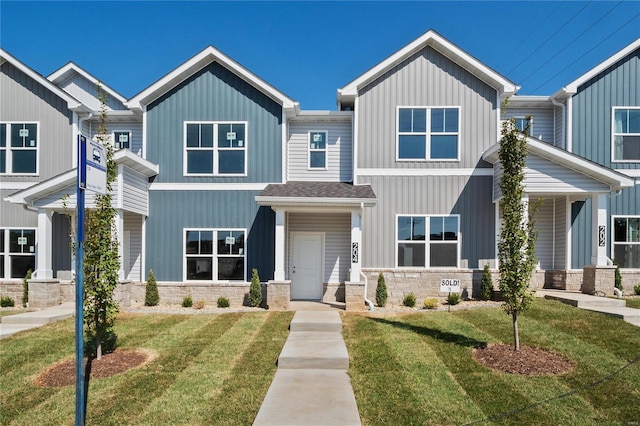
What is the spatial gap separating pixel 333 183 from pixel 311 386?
28.4 ft

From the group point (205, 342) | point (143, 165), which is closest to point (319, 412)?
point (205, 342)

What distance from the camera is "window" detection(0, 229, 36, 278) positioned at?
13547 mm

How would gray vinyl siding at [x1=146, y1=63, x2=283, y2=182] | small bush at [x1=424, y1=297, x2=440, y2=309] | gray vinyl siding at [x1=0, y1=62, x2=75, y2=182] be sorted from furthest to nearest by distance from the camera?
gray vinyl siding at [x1=0, y1=62, x2=75, y2=182], gray vinyl siding at [x1=146, y1=63, x2=283, y2=182], small bush at [x1=424, y1=297, x2=440, y2=309]

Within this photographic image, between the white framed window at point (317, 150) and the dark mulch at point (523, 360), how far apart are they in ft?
28.4

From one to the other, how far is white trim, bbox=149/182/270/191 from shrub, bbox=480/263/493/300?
24.9 ft

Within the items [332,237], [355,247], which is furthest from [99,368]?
[332,237]

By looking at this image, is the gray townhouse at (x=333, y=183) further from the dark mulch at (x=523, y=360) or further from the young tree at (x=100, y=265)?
the young tree at (x=100, y=265)

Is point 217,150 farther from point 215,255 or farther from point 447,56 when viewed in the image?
point 447,56

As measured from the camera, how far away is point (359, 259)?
12039 mm

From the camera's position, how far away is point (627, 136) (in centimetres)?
1359

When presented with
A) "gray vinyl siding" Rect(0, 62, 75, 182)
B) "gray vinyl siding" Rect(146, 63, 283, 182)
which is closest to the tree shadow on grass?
"gray vinyl siding" Rect(146, 63, 283, 182)

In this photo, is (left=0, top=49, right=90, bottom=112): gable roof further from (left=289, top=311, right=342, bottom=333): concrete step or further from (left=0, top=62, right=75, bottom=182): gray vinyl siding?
(left=289, top=311, right=342, bottom=333): concrete step

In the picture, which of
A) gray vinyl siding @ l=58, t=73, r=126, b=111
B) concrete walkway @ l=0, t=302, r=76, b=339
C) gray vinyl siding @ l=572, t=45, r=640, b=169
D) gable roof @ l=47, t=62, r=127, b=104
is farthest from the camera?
gray vinyl siding @ l=58, t=73, r=126, b=111

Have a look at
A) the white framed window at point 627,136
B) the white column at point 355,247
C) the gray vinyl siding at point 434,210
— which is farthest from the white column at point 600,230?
the white column at point 355,247
